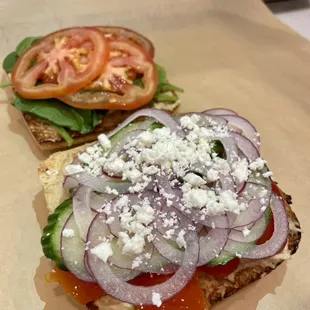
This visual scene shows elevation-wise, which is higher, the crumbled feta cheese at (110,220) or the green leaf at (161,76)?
the crumbled feta cheese at (110,220)

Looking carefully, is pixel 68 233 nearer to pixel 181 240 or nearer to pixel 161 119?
pixel 181 240

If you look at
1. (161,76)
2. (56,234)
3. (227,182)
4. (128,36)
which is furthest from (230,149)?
(128,36)

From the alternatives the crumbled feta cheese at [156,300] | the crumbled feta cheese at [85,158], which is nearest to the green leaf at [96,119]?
the crumbled feta cheese at [85,158]

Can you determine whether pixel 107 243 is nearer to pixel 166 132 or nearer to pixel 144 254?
pixel 144 254

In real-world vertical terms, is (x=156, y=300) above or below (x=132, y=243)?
below

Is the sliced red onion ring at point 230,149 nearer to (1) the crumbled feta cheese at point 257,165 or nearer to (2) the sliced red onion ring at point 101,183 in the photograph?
A: (1) the crumbled feta cheese at point 257,165

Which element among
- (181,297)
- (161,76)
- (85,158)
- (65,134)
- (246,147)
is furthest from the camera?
(161,76)

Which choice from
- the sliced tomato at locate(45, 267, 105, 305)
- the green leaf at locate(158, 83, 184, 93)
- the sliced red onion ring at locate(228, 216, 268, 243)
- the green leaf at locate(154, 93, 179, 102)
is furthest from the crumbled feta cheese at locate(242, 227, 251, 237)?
the green leaf at locate(158, 83, 184, 93)

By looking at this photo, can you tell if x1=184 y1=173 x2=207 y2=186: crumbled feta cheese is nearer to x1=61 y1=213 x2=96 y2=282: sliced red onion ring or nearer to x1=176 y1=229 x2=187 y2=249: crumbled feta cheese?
x1=176 y1=229 x2=187 y2=249: crumbled feta cheese
